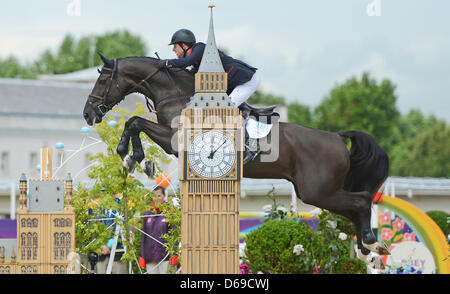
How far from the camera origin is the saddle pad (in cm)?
948

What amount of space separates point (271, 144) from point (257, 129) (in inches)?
9.2

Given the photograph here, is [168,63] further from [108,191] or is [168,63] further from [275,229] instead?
[275,229]

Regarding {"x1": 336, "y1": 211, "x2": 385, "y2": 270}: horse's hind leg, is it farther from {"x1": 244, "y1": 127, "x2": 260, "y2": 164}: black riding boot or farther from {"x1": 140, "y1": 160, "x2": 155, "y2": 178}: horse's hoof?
{"x1": 140, "y1": 160, "x2": 155, "y2": 178}: horse's hoof

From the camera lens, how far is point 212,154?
867 centimetres

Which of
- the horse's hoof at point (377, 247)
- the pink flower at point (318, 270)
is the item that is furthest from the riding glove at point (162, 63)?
the pink flower at point (318, 270)

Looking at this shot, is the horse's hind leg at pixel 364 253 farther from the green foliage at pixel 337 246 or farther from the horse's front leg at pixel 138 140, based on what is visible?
the horse's front leg at pixel 138 140

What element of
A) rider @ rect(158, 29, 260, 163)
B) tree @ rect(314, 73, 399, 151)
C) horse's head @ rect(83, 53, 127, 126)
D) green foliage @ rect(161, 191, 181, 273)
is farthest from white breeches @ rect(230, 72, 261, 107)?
tree @ rect(314, 73, 399, 151)

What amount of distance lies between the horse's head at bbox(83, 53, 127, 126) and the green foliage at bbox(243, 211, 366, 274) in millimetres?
2836

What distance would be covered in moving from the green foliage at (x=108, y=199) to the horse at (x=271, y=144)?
0.98 m

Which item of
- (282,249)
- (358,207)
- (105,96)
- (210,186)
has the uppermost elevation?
(105,96)

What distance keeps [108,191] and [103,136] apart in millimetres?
713

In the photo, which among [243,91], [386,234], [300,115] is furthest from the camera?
[300,115]

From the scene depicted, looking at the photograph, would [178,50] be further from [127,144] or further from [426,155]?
[426,155]

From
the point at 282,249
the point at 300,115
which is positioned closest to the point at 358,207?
the point at 282,249
